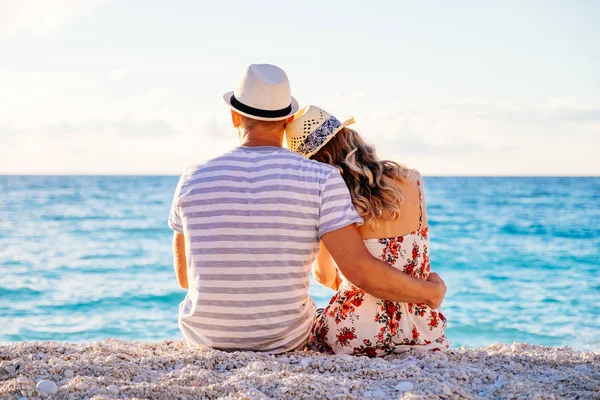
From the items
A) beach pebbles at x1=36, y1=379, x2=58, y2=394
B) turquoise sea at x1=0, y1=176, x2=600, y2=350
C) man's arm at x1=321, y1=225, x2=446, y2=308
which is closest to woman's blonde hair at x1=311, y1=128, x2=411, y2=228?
man's arm at x1=321, y1=225, x2=446, y2=308

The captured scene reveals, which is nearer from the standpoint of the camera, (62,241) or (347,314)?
(347,314)

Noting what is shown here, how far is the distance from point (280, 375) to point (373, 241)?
0.95m

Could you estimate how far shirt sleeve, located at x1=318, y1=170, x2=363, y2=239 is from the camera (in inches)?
119

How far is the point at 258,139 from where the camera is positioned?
10.5 feet

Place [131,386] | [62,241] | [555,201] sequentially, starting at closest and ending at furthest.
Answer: [131,386], [62,241], [555,201]

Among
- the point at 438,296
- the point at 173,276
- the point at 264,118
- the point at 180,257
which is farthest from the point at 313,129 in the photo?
the point at 173,276

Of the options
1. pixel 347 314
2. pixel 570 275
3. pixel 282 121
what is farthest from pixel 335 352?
pixel 570 275

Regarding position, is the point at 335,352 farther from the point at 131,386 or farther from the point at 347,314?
the point at 131,386

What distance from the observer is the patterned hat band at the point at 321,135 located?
11.1 ft

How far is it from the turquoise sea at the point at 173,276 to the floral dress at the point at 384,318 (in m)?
4.95

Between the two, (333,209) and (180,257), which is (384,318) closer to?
(333,209)

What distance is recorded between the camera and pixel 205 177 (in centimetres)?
307

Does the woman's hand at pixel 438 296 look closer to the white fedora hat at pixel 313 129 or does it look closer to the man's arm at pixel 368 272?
the man's arm at pixel 368 272

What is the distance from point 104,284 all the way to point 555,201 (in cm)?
2616
